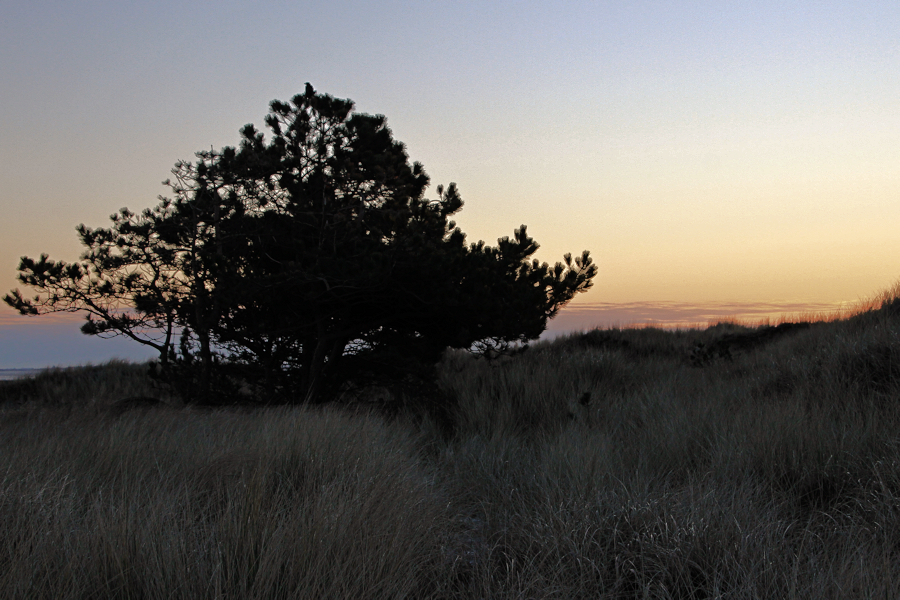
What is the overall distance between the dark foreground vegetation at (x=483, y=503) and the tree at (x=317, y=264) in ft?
5.05

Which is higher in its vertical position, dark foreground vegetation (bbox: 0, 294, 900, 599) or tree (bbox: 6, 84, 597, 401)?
tree (bbox: 6, 84, 597, 401)

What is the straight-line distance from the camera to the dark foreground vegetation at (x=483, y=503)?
2.56m

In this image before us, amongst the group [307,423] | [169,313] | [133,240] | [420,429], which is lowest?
[420,429]

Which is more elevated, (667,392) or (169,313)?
(169,313)

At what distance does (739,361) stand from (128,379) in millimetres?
15286

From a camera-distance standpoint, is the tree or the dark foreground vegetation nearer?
the dark foreground vegetation

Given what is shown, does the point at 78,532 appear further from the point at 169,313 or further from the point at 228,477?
the point at 169,313

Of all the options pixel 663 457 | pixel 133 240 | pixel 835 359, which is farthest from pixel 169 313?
pixel 835 359

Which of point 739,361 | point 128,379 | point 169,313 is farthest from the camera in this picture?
point 128,379

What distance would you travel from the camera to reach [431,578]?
294 centimetres

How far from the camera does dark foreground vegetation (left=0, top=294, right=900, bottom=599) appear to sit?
2.56m

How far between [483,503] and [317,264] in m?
3.98

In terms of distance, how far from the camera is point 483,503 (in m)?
4.10

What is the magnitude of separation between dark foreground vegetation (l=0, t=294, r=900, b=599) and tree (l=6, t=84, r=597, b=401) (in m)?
1.54
